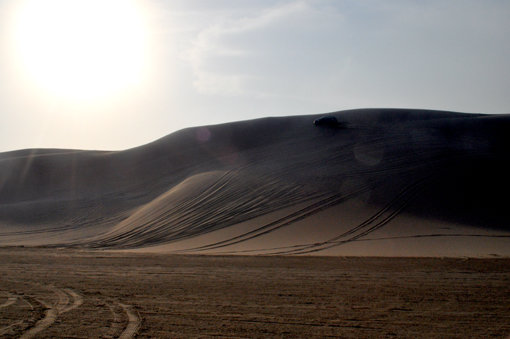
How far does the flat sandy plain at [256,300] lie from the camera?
7.43m

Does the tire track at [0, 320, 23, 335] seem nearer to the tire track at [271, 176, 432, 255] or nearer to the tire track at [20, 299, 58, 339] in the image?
the tire track at [20, 299, 58, 339]

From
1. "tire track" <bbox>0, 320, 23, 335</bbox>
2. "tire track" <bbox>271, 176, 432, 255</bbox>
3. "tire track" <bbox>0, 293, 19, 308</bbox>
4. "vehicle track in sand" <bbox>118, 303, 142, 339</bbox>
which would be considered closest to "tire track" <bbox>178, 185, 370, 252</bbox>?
"tire track" <bbox>271, 176, 432, 255</bbox>

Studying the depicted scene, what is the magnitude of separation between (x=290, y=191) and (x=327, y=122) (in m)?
18.9

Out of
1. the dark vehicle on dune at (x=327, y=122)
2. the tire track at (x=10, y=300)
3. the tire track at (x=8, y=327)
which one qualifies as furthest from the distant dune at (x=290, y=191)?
the tire track at (x=8, y=327)

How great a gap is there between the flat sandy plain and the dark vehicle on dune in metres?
34.2

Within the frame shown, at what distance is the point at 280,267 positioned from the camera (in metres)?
16.1

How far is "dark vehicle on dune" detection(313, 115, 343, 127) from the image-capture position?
5056 cm

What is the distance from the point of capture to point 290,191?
3391 cm

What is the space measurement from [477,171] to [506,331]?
106 feet

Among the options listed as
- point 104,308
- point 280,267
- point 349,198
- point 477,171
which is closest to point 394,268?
point 280,267

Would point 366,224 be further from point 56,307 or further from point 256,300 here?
point 56,307

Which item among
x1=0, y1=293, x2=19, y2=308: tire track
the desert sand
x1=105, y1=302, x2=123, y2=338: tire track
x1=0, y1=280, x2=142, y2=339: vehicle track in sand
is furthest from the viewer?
x1=0, y1=293, x2=19, y2=308: tire track

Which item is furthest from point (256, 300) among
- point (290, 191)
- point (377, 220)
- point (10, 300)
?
point (290, 191)

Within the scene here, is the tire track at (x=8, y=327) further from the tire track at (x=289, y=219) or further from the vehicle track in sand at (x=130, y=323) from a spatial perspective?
the tire track at (x=289, y=219)
